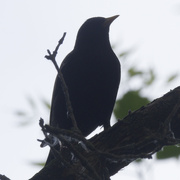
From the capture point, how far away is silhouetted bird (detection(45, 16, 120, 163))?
12.0 feet

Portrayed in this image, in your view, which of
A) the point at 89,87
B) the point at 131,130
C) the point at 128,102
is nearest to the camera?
the point at 128,102

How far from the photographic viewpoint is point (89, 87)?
364 cm

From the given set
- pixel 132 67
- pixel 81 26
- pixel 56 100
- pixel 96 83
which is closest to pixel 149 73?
pixel 132 67

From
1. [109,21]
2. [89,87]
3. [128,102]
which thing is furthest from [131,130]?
[109,21]

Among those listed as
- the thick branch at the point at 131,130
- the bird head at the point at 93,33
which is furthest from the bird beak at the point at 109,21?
the thick branch at the point at 131,130

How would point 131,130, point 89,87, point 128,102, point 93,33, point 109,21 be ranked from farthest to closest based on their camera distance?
1. point 109,21
2. point 93,33
3. point 89,87
4. point 131,130
5. point 128,102

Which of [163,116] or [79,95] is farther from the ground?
[79,95]

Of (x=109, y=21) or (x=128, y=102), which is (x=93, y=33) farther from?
(x=128, y=102)

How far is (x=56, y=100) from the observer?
384 centimetres

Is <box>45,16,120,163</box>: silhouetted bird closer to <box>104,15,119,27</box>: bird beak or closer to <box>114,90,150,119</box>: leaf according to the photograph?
<box>104,15,119,27</box>: bird beak

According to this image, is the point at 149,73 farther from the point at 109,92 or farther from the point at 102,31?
the point at 102,31

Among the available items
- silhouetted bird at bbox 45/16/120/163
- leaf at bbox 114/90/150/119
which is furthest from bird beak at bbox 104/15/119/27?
leaf at bbox 114/90/150/119

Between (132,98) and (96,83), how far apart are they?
3.78 feet

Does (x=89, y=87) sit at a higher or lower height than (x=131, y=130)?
higher
